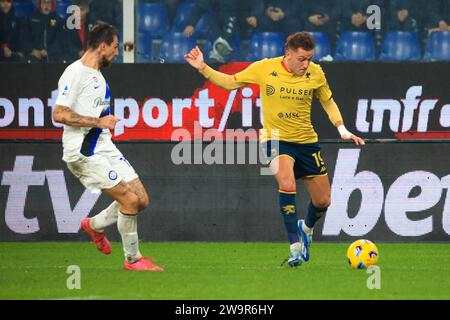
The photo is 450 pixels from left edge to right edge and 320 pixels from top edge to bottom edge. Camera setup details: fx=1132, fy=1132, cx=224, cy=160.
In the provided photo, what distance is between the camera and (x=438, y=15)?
1473cm

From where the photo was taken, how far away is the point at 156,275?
34.4ft

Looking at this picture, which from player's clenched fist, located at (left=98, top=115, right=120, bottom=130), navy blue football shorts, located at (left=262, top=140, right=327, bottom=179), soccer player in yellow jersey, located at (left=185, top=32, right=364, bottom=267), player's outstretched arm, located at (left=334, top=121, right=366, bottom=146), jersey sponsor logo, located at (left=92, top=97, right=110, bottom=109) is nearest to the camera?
player's clenched fist, located at (left=98, top=115, right=120, bottom=130)

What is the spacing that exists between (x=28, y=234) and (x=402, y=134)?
497cm

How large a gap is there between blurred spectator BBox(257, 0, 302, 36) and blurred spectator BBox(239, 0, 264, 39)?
61mm

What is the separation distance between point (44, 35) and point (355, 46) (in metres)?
4.09

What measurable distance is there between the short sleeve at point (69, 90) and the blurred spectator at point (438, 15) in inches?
232

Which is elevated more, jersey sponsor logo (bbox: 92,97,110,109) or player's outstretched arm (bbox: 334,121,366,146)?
jersey sponsor logo (bbox: 92,97,110,109)

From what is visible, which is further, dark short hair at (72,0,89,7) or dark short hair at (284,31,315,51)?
dark short hair at (72,0,89,7)

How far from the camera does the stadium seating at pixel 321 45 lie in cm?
1490

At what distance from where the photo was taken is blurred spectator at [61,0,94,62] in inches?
579

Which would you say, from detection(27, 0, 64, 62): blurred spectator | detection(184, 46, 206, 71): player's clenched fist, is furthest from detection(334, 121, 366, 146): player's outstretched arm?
detection(27, 0, 64, 62): blurred spectator

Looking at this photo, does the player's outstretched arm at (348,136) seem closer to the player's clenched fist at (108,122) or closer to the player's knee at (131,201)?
the player's knee at (131,201)

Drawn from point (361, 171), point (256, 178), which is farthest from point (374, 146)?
point (256, 178)

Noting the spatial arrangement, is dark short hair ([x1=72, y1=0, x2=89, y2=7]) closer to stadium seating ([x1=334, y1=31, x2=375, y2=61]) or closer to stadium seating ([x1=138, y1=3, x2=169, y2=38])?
stadium seating ([x1=138, y1=3, x2=169, y2=38])
